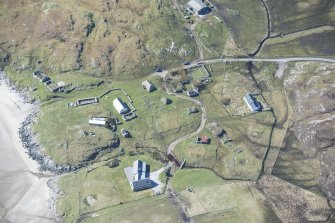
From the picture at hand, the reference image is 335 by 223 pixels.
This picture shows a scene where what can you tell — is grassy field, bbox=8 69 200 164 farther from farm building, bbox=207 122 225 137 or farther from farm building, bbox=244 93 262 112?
farm building, bbox=244 93 262 112

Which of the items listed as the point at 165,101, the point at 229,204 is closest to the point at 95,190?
the point at 229,204

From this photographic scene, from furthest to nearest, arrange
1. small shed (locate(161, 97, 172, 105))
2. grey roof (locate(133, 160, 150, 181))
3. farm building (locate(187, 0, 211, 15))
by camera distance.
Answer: farm building (locate(187, 0, 211, 15)) → small shed (locate(161, 97, 172, 105)) → grey roof (locate(133, 160, 150, 181))

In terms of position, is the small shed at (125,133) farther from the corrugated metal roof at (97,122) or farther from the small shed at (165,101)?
the small shed at (165,101)

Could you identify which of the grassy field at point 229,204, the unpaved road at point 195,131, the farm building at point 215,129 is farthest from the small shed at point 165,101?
the grassy field at point 229,204

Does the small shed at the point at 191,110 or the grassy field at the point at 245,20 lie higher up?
the grassy field at the point at 245,20

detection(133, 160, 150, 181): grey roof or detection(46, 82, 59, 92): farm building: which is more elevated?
detection(46, 82, 59, 92): farm building

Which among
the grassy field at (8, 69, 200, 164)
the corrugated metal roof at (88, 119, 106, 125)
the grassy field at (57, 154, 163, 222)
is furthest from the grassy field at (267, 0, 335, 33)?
the grassy field at (57, 154, 163, 222)

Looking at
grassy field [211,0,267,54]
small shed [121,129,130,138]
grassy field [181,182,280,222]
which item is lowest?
grassy field [181,182,280,222]
